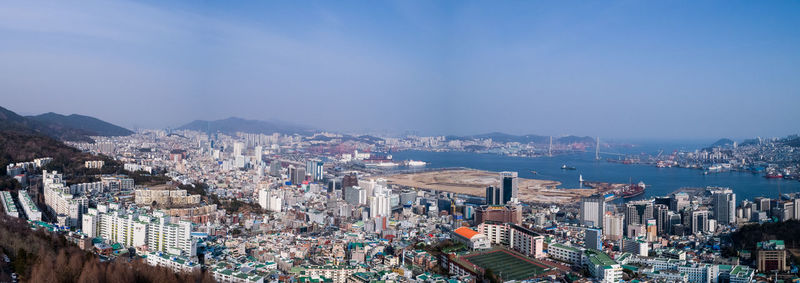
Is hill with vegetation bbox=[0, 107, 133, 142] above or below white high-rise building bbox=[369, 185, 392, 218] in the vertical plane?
above

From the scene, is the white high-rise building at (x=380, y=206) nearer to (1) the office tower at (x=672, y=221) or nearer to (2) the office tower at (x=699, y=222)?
(1) the office tower at (x=672, y=221)

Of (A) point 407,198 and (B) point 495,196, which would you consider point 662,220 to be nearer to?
(B) point 495,196

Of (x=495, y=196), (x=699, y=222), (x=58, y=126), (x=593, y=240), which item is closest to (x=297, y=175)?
(x=495, y=196)

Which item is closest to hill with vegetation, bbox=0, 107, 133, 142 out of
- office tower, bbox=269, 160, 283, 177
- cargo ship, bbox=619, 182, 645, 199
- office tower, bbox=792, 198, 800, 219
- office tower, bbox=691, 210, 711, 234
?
office tower, bbox=269, 160, 283, 177

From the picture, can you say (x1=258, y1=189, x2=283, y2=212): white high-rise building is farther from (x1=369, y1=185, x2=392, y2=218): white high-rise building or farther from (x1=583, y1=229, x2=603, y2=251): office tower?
(x1=583, y1=229, x2=603, y2=251): office tower

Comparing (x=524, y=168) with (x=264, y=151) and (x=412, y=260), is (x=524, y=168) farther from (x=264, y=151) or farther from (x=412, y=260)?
(x=412, y=260)

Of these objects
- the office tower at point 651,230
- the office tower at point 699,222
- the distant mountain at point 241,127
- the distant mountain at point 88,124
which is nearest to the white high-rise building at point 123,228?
the office tower at point 651,230
